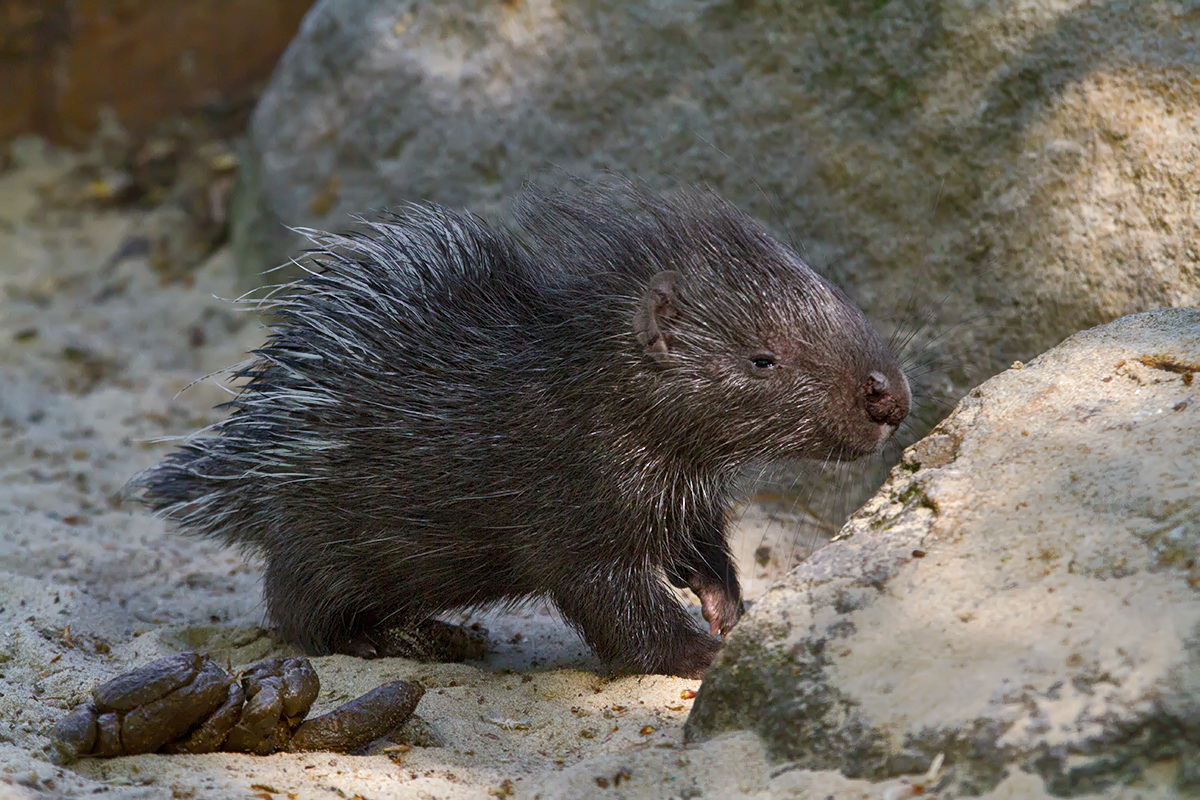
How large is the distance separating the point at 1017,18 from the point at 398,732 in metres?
3.62

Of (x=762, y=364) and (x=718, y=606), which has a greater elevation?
(x=762, y=364)

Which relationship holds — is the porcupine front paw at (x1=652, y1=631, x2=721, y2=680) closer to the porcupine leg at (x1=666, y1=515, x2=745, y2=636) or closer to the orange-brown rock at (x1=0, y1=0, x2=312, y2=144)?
the porcupine leg at (x1=666, y1=515, x2=745, y2=636)

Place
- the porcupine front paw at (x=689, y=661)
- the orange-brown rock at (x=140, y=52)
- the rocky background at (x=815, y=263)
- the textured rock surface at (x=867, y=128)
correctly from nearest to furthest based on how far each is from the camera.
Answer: the rocky background at (x=815, y=263), the porcupine front paw at (x=689, y=661), the textured rock surface at (x=867, y=128), the orange-brown rock at (x=140, y=52)

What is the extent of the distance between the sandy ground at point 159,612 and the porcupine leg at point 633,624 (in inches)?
3.2

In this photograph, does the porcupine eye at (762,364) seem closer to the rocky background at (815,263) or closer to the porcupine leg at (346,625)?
the rocky background at (815,263)

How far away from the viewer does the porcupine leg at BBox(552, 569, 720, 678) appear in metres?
3.76

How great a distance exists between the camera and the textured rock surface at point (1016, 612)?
2.32m

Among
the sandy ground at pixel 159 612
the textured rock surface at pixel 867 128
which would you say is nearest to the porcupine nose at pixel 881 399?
the sandy ground at pixel 159 612

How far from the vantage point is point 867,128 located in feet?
16.7

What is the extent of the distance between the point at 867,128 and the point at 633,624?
2534mm

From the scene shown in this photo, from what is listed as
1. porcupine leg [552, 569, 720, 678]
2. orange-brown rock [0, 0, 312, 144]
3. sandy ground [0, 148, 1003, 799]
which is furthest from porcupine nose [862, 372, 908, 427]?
orange-brown rock [0, 0, 312, 144]

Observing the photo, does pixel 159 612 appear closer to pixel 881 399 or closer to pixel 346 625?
pixel 346 625

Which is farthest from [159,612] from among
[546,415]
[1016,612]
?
[1016,612]

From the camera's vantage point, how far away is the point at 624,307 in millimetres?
3781
